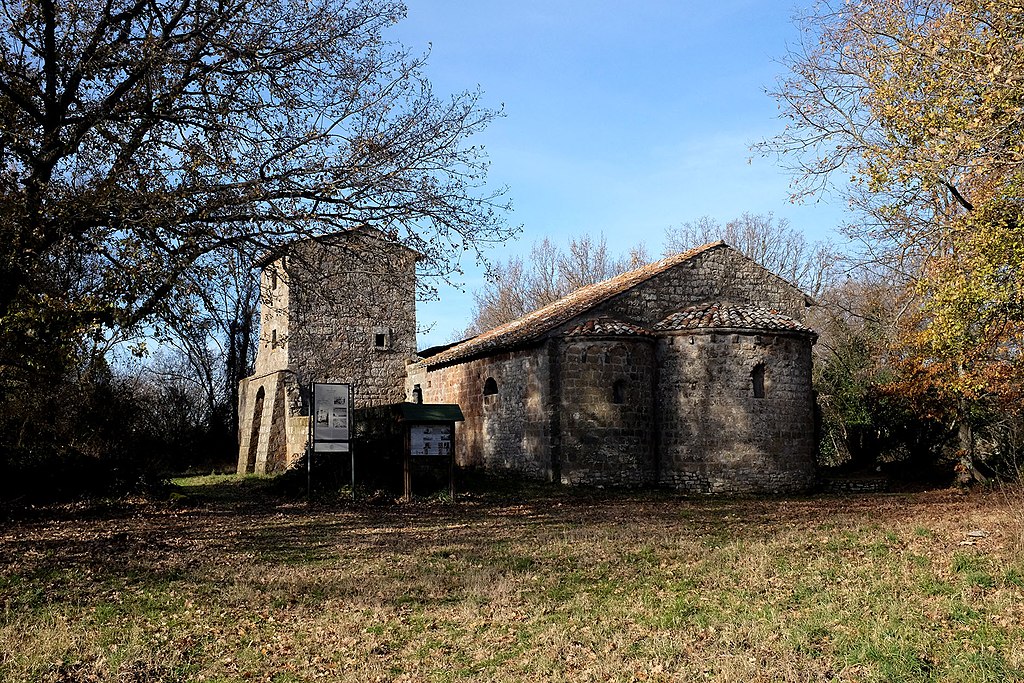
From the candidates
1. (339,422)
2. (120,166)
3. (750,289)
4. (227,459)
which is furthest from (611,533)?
(227,459)

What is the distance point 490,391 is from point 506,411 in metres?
1.13

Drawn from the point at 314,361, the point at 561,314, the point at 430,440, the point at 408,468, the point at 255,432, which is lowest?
the point at 408,468

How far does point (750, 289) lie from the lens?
19750 millimetres

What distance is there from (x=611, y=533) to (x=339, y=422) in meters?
6.58

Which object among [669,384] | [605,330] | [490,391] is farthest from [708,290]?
[490,391]

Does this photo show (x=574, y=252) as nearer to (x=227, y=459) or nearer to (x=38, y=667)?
(x=227, y=459)

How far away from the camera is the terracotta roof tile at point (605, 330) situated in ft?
58.0

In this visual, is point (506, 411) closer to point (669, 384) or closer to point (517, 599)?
point (669, 384)

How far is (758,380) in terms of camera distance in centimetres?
1762

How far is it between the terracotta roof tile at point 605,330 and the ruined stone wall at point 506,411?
0.82 metres

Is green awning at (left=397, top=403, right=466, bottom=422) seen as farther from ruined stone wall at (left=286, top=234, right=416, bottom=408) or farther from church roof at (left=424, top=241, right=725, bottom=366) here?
ruined stone wall at (left=286, top=234, right=416, bottom=408)

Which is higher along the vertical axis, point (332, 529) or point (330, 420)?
point (330, 420)

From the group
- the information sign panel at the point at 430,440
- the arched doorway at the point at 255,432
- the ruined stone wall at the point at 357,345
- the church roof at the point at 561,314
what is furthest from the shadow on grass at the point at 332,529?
the arched doorway at the point at 255,432

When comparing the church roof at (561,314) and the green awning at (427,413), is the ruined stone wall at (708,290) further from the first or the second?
the green awning at (427,413)
